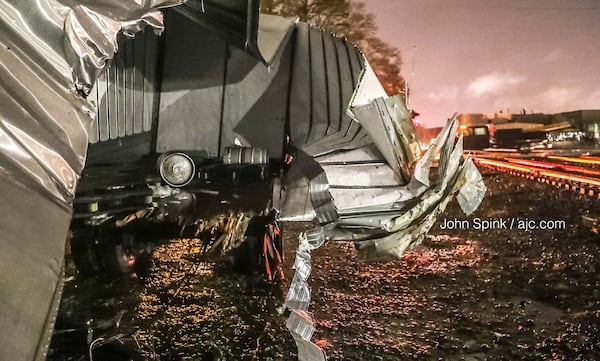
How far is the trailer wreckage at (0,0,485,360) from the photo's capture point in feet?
4.74

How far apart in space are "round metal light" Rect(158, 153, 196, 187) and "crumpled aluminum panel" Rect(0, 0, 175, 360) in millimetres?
1847

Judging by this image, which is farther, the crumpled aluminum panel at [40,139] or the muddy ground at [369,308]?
the muddy ground at [369,308]

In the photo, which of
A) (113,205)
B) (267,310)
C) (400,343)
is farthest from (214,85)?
(400,343)

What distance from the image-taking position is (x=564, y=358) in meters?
3.92

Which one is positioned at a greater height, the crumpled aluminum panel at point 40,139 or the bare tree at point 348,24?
the bare tree at point 348,24

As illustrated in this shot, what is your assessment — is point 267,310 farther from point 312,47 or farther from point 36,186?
point 36,186

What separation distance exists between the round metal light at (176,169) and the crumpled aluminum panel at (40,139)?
72.7 inches

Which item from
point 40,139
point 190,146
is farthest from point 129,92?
point 40,139

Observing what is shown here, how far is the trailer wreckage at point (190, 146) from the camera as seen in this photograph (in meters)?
1.44

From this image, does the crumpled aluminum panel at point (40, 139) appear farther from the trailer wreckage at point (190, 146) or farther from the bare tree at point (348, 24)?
the bare tree at point (348, 24)

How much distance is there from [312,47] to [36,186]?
2.79 metres

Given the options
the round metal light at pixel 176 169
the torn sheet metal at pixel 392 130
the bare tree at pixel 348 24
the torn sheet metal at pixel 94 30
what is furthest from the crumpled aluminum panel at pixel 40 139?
the bare tree at pixel 348 24

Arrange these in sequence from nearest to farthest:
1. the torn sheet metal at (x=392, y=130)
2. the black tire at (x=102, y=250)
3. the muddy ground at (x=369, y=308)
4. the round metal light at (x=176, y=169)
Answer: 1. the torn sheet metal at (x=392, y=130)
2. the round metal light at (x=176, y=169)
3. the muddy ground at (x=369, y=308)
4. the black tire at (x=102, y=250)

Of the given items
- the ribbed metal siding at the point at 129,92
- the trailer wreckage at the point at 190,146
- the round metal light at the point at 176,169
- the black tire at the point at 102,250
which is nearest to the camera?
the trailer wreckage at the point at 190,146
